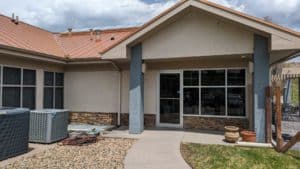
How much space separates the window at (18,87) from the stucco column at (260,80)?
9496mm

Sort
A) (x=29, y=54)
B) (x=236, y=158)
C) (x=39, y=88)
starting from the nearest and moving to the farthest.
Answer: (x=236, y=158) → (x=29, y=54) → (x=39, y=88)

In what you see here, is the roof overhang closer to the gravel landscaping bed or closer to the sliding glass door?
the sliding glass door

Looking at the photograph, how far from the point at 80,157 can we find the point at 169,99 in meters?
5.73

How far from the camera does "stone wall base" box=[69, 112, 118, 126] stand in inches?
494

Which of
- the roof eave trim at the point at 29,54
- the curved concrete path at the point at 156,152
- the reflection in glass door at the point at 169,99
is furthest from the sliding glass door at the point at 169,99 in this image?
the roof eave trim at the point at 29,54

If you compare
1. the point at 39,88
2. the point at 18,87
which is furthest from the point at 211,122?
the point at 18,87

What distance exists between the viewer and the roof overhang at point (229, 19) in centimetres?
789

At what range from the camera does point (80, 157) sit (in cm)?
709

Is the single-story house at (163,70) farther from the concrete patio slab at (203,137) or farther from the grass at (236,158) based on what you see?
the grass at (236,158)

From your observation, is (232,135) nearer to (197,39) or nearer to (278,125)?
(278,125)

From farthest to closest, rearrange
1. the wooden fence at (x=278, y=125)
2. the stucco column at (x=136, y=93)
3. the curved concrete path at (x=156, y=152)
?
1. the stucco column at (x=136, y=93)
2. the wooden fence at (x=278, y=125)
3. the curved concrete path at (x=156, y=152)

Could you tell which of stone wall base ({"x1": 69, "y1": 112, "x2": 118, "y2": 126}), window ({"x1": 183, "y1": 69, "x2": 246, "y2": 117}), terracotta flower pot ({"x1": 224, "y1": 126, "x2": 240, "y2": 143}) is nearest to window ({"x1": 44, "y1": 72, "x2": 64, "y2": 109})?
stone wall base ({"x1": 69, "y1": 112, "x2": 118, "y2": 126})

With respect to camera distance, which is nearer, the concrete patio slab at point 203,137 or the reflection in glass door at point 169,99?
the concrete patio slab at point 203,137

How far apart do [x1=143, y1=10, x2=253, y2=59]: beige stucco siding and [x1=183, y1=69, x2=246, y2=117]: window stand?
6.94 feet
